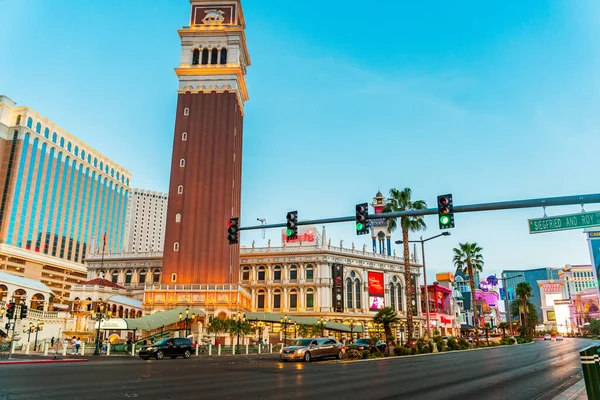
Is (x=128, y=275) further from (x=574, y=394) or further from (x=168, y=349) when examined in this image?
(x=574, y=394)

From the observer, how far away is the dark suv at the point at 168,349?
33.6 meters

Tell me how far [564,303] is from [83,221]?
163579 millimetres

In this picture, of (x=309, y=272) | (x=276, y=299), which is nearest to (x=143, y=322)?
(x=276, y=299)

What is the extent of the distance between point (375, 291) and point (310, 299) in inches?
558

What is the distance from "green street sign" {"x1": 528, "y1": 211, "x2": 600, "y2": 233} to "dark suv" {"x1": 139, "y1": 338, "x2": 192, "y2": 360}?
26689 millimetres

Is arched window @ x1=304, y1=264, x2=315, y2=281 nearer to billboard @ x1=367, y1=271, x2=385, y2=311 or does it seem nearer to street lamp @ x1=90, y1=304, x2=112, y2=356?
billboard @ x1=367, y1=271, x2=385, y2=311

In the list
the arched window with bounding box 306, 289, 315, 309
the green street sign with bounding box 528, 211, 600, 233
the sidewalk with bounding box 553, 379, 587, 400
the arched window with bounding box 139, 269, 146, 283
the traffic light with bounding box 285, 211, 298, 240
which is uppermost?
the arched window with bounding box 139, 269, 146, 283

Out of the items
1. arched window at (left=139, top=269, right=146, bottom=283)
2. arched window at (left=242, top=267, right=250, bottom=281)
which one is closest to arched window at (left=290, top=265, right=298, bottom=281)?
arched window at (left=242, top=267, right=250, bottom=281)

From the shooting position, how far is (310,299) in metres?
87.4

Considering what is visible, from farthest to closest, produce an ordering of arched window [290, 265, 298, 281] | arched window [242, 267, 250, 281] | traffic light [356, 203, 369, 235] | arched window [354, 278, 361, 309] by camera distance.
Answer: arched window [354, 278, 361, 309]
arched window [242, 267, 250, 281]
arched window [290, 265, 298, 281]
traffic light [356, 203, 369, 235]

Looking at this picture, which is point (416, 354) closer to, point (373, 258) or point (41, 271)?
point (373, 258)

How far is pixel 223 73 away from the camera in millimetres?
80688

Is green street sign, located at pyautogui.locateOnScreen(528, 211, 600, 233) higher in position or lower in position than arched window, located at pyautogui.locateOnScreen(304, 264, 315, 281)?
lower

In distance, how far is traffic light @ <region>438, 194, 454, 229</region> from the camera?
59.2ft
